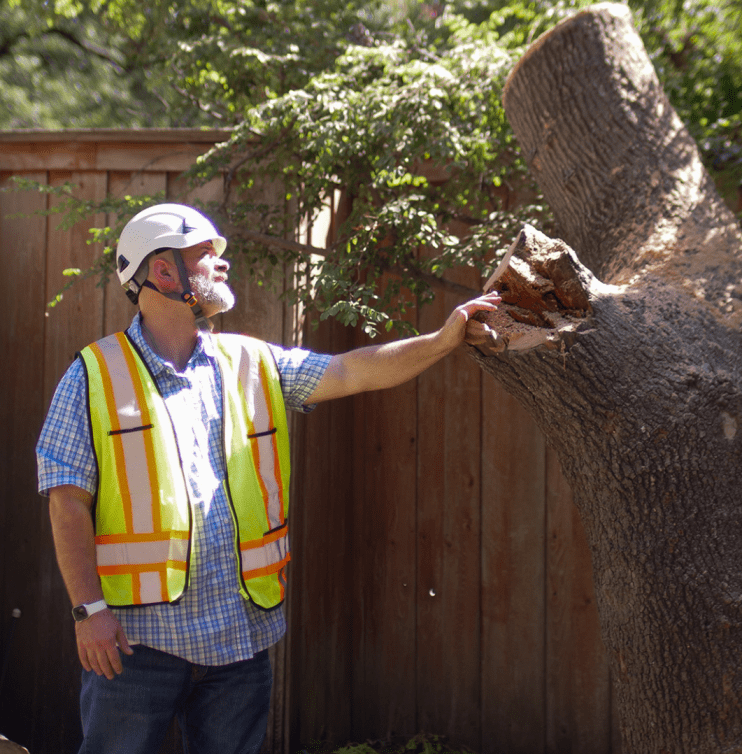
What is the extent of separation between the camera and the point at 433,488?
133 inches

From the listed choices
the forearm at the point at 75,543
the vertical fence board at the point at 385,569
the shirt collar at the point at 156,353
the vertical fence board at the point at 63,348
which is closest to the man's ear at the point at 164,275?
the shirt collar at the point at 156,353

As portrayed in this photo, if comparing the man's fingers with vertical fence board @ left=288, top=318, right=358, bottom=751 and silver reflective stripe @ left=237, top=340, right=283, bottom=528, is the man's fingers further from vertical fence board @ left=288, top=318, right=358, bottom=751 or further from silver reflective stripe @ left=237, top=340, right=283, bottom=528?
vertical fence board @ left=288, top=318, right=358, bottom=751

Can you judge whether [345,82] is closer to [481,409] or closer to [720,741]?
[481,409]

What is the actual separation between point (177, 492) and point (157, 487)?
0.05m

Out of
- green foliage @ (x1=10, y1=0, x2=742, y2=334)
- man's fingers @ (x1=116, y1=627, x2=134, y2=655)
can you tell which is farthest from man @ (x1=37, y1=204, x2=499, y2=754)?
green foliage @ (x1=10, y1=0, x2=742, y2=334)

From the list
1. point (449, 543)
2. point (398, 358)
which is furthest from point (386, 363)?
point (449, 543)

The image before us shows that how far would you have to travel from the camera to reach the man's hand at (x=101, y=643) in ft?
5.84

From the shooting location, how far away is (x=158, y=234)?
211cm

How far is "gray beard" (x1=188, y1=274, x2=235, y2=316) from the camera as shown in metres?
2.13

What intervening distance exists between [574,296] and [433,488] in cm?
172

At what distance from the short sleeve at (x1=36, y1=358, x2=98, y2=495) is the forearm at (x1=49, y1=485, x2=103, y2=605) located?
0.04m

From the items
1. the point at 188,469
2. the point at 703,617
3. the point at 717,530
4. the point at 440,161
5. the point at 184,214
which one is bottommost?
the point at 703,617

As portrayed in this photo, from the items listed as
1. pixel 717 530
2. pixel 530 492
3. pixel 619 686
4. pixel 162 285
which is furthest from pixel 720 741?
pixel 162 285

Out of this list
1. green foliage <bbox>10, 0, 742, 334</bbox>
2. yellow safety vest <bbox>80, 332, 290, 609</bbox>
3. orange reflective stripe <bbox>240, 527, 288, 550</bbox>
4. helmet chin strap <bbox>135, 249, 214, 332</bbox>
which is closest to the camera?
yellow safety vest <bbox>80, 332, 290, 609</bbox>
